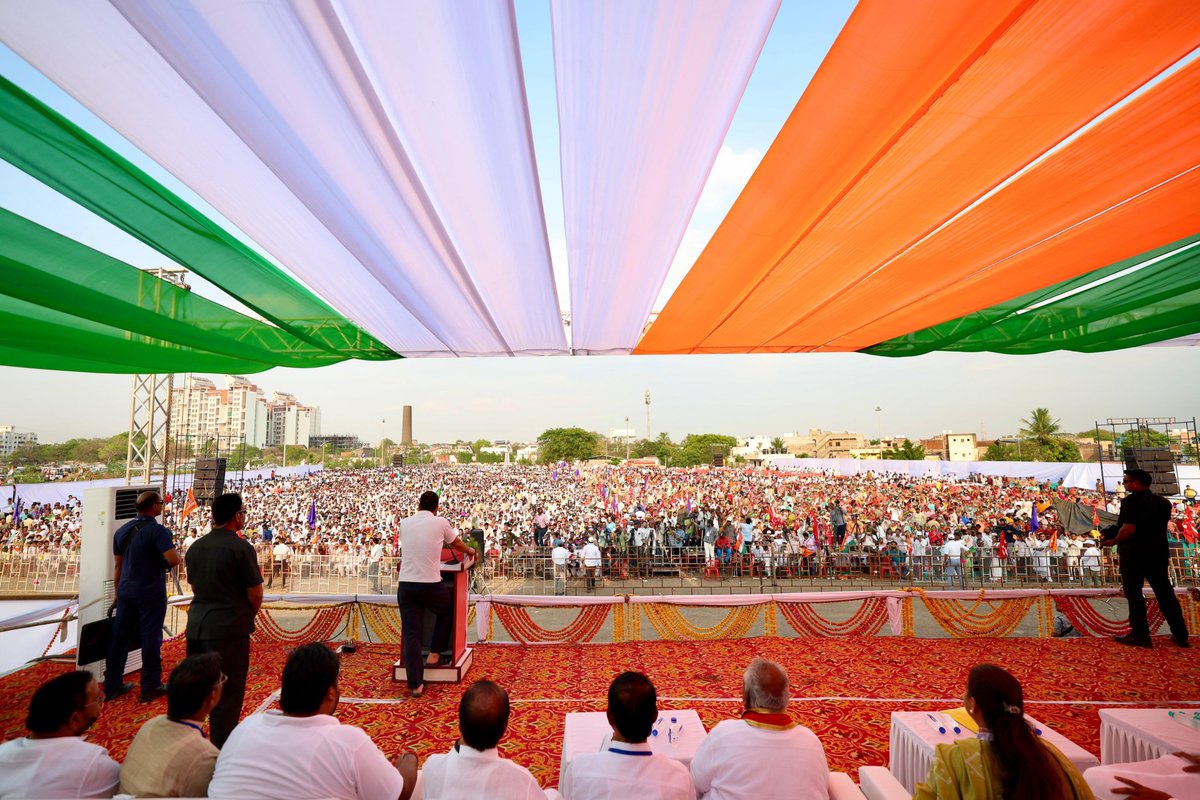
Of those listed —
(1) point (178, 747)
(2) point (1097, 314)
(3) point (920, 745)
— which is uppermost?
(2) point (1097, 314)

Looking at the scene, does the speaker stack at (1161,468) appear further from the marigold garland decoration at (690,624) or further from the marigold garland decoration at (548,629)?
the marigold garland decoration at (548,629)

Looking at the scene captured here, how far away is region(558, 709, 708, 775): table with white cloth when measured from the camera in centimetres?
255

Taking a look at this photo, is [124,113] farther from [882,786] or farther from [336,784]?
[882,786]

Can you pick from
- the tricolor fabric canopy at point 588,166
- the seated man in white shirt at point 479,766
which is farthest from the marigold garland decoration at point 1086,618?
the seated man in white shirt at point 479,766

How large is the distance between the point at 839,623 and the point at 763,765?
5.16 m

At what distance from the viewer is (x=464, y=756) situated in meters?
1.69

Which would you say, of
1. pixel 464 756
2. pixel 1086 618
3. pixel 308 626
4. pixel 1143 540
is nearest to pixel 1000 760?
pixel 464 756

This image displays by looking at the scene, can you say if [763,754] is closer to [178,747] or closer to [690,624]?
[178,747]

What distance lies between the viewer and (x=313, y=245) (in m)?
3.78

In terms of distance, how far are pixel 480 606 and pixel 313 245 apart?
400 centimetres

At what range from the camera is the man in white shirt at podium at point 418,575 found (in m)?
4.21

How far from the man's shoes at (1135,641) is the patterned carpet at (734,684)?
0.12 metres

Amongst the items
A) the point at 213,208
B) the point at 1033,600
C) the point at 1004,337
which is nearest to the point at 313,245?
the point at 213,208

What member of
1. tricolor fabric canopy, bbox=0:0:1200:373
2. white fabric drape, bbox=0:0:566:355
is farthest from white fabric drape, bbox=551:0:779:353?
white fabric drape, bbox=0:0:566:355
